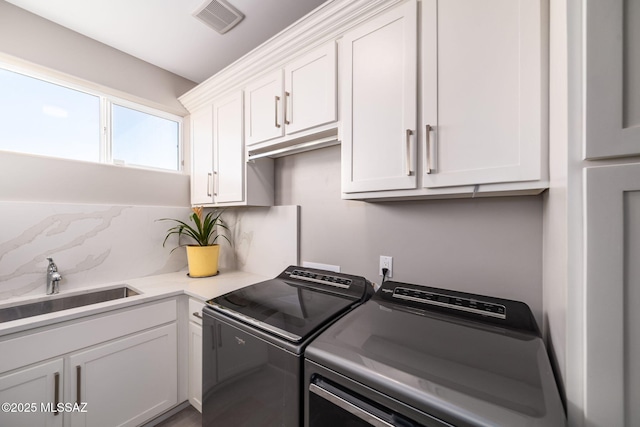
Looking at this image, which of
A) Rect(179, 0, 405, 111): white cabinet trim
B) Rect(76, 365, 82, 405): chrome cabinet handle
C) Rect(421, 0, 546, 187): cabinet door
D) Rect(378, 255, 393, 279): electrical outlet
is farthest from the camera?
Rect(378, 255, 393, 279): electrical outlet

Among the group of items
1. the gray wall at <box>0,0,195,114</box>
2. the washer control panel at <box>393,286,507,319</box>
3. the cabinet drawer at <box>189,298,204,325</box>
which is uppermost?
the gray wall at <box>0,0,195,114</box>

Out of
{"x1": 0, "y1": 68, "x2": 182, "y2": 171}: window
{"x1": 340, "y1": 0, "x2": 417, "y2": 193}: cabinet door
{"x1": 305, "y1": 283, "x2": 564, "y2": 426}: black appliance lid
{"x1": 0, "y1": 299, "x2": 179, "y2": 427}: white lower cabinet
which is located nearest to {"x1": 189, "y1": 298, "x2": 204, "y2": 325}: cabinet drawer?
{"x1": 0, "y1": 299, "x2": 179, "y2": 427}: white lower cabinet

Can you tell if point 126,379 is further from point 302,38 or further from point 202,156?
point 302,38

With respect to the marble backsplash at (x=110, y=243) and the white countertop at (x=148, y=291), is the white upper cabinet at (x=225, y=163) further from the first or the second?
the white countertop at (x=148, y=291)

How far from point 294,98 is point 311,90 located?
5.1 inches

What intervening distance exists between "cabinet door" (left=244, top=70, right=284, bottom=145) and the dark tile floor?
1.95 m

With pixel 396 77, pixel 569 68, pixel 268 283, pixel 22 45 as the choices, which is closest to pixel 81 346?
pixel 268 283

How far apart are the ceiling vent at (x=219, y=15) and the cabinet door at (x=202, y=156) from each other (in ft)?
2.02

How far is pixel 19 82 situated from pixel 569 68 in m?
2.91

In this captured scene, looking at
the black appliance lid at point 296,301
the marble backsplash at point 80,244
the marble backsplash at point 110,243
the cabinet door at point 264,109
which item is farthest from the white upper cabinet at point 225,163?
the black appliance lid at point 296,301

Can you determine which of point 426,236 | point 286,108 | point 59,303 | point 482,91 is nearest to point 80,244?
point 59,303

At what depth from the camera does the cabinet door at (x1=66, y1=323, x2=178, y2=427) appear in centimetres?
132

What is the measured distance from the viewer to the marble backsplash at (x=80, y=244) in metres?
1.52

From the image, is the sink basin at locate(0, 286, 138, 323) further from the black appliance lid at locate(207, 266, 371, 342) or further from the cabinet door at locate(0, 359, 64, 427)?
the black appliance lid at locate(207, 266, 371, 342)
